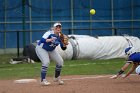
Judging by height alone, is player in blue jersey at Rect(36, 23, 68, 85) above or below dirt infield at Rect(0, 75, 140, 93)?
above

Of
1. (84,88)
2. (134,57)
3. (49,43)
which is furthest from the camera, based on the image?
(134,57)

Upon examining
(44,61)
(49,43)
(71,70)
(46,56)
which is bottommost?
(71,70)

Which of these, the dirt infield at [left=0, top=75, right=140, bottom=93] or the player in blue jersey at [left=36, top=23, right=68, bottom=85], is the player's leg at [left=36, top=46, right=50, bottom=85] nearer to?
the player in blue jersey at [left=36, top=23, right=68, bottom=85]

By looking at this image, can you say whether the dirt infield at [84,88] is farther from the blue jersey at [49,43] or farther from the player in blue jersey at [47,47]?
the blue jersey at [49,43]

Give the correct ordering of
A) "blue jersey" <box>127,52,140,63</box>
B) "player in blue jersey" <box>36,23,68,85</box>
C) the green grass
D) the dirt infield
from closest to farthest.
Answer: the dirt infield, "player in blue jersey" <box>36,23,68,85</box>, "blue jersey" <box>127,52,140,63</box>, the green grass

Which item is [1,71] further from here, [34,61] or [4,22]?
[4,22]

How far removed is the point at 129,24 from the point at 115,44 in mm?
7169

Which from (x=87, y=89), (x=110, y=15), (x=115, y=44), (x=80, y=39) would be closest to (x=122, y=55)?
(x=115, y=44)

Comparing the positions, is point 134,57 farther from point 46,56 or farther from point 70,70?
point 70,70

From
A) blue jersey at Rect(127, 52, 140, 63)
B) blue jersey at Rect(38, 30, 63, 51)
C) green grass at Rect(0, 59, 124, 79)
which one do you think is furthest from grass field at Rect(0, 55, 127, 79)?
blue jersey at Rect(127, 52, 140, 63)

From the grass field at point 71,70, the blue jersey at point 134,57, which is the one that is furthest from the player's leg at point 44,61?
the grass field at point 71,70

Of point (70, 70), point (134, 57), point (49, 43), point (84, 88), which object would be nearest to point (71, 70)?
point (70, 70)

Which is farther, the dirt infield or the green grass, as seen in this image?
the green grass

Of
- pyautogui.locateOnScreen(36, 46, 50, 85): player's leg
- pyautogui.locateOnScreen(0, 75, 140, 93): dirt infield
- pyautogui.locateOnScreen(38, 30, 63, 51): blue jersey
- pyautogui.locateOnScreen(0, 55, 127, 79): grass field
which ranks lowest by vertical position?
pyautogui.locateOnScreen(0, 55, 127, 79): grass field
